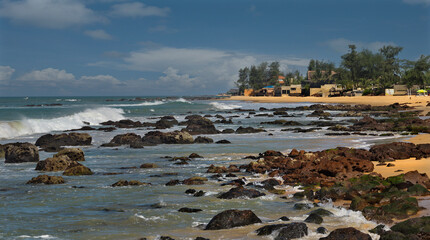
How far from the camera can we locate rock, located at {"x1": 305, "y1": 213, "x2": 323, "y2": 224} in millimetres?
7895

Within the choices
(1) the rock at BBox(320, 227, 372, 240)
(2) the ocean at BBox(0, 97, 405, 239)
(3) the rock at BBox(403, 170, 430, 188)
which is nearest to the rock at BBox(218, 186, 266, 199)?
(2) the ocean at BBox(0, 97, 405, 239)

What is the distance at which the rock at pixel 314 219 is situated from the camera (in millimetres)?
7895

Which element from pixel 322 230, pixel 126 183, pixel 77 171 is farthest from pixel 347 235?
pixel 77 171

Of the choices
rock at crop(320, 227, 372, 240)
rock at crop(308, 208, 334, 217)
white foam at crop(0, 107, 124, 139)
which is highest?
white foam at crop(0, 107, 124, 139)

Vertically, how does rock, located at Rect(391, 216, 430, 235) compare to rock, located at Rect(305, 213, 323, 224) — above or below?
above

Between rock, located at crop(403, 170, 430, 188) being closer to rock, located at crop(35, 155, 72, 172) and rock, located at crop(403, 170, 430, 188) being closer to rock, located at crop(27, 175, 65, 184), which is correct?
rock, located at crop(27, 175, 65, 184)

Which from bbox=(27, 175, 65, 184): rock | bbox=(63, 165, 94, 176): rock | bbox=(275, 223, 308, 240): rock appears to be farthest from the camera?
bbox=(63, 165, 94, 176): rock

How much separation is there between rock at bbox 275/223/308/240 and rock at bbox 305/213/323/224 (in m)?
0.71

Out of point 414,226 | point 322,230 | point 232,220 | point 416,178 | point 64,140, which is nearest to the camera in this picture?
point 414,226

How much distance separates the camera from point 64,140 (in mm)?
23641

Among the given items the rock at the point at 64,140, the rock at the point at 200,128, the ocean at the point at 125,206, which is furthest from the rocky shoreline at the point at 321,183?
the rock at the point at 200,128

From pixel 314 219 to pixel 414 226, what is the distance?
5.74 feet

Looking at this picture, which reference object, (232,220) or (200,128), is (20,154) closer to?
(232,220)

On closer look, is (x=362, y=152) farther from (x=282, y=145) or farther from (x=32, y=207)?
(x=32, y=207)
